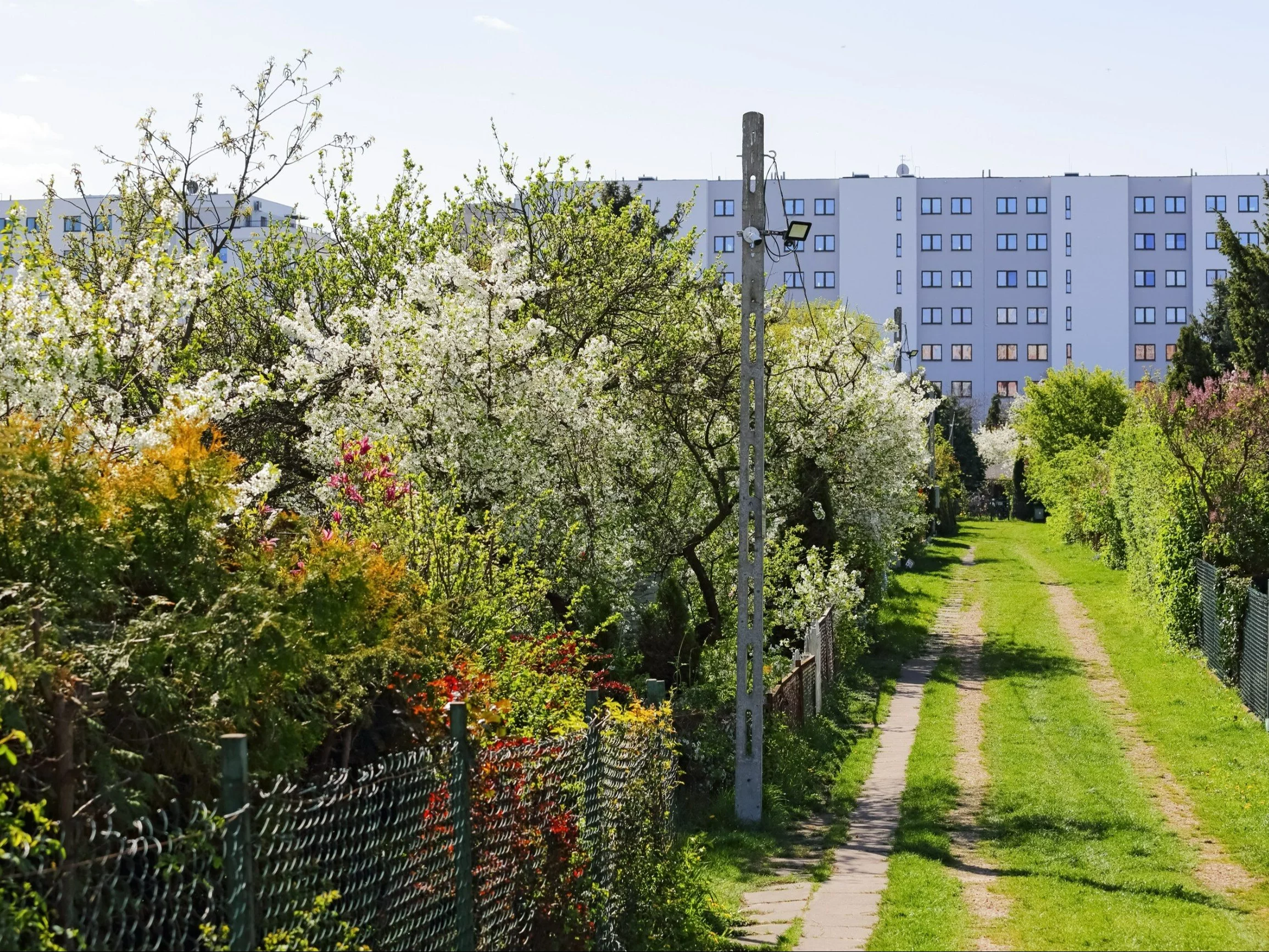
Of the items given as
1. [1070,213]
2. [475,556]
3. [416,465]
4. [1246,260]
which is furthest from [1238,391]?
[1070,213]

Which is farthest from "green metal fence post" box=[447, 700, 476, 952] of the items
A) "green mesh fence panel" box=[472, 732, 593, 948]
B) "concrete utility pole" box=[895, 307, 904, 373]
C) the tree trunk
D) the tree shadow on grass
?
"concrete utility pole" box=[895, 307, 904, 373]

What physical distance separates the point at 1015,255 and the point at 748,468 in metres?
80.3

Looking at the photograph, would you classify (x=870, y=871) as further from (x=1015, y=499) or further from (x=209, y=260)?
(x=1015, y=499)

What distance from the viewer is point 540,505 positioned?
14688mm

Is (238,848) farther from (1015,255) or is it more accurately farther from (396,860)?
(1015,255)

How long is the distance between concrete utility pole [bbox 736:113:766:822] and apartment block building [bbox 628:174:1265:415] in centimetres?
7496

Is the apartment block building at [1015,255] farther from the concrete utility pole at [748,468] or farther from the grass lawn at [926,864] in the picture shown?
the concrete utility pole at [748,468]

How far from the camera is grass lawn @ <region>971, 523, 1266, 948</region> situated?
9.33m

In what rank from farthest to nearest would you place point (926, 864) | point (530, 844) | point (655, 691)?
1. point (926, 864)
2. point (655, 691)
3. point (530, 844)

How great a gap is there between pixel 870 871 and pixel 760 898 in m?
1.38

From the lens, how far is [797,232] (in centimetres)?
1284

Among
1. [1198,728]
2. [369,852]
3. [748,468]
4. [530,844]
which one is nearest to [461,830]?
[369,852]

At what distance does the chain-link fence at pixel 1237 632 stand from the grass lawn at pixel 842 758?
16.0 ft

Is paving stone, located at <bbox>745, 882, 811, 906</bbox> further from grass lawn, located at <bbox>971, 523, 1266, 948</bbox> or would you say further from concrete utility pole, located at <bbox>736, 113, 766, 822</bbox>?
concrete utility pole, located at <bbox>736, 113, 766, 822</bbox>
